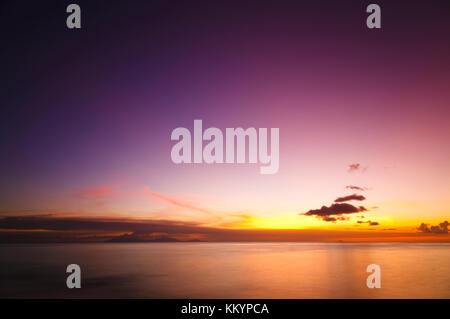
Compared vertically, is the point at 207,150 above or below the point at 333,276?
above
